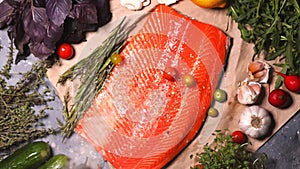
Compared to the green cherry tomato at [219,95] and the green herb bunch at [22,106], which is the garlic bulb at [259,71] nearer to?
the green cherry tomato at [219,95]

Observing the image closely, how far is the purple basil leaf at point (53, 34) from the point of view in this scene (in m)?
2.35

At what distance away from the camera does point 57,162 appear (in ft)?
8.18

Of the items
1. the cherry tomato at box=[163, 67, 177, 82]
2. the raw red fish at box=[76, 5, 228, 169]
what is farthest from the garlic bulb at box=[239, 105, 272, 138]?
the cherry tomato at box=[163, 67, 177, 82]

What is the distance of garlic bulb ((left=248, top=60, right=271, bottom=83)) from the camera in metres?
2.49

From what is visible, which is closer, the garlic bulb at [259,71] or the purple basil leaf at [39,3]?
the purple basil leaf at [39,3]

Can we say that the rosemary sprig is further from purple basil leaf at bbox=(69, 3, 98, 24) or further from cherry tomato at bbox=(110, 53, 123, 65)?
purple basil leaf at bbox=(69, 3, 98, 24)

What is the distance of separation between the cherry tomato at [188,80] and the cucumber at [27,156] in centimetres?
61

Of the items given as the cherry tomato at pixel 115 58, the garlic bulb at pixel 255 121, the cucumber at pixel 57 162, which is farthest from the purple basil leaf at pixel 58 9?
the garlic bulb at pixel 255 121

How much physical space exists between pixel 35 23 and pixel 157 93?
0.53 m

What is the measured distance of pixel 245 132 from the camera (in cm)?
252

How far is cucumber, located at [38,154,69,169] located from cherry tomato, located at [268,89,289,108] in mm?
841

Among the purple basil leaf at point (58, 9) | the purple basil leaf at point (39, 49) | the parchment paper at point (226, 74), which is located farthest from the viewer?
the parchment paper at point (226, 74)

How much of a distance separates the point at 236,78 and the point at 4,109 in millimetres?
924

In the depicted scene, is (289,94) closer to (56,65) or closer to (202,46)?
(202,46)
